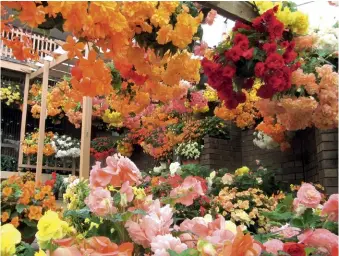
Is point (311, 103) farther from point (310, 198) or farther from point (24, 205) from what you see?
point (24, 205)

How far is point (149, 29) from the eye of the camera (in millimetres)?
1444

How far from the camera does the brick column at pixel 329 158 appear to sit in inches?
122

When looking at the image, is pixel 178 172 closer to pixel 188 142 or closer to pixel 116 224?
pixel 188 142

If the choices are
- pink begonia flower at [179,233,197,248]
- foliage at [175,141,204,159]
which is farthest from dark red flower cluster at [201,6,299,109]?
→ foliage at [175,141,204,159]

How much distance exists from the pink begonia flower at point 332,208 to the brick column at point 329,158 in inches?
81.0

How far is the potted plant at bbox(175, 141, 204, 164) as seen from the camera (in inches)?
189

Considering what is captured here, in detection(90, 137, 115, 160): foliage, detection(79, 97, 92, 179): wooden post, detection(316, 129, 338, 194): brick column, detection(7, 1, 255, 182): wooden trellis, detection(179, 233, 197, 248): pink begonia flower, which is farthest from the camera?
detection(90, 137, 115, 160): foliage

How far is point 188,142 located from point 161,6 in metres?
3.61

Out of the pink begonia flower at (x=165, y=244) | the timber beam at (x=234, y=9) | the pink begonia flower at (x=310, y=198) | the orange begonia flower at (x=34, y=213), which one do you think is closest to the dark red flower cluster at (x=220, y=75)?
the timber beam at (x=234, y=9)

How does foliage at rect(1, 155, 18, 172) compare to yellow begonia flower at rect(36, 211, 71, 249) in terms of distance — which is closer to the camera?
yellow begonia flower at rect(36, 211, 71, 249)

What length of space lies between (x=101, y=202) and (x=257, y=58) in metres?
1.23

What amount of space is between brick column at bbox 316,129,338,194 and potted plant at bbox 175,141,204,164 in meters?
1.78

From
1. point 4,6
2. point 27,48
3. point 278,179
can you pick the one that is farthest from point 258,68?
point 278,179

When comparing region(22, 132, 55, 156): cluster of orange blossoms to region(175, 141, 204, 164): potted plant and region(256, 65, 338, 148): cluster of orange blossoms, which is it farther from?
region(256, 65, 338, 148): cluster of orange blossoms
